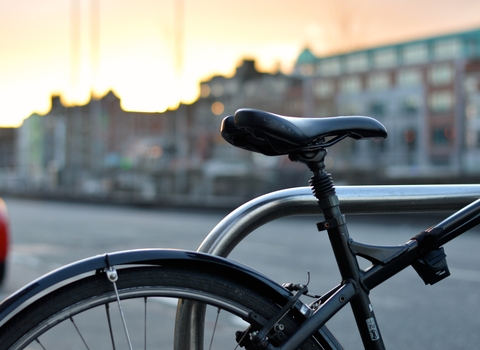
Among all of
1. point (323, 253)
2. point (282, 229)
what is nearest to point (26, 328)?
point (323, 253)

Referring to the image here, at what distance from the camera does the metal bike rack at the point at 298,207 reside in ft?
5.28

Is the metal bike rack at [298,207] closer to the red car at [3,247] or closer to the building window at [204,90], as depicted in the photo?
the red car at [3,247]

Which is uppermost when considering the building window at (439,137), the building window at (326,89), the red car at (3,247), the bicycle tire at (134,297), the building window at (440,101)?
the building window at (440,101)

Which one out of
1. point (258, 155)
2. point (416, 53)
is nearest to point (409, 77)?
point (416, 53)

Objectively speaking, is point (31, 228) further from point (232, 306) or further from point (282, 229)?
point (232, 306)

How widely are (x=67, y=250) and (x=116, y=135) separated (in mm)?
47931

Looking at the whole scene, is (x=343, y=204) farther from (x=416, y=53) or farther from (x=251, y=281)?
(x=416, y=53)

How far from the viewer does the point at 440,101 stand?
80.1 m

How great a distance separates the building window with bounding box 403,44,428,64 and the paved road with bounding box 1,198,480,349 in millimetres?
66855

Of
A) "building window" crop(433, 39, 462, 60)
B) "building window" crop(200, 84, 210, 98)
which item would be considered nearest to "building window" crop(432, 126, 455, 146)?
"building window" crop(433, 39, 462, 60)

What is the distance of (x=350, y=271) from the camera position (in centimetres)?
153

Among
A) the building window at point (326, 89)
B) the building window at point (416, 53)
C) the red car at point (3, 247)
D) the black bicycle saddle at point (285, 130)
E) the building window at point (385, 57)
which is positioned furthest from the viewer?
the building window at point (385, 57)

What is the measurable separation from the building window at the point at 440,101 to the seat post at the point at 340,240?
80.3 meters

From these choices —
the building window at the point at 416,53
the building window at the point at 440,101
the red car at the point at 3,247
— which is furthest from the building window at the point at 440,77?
the red car at the point at 3,247
